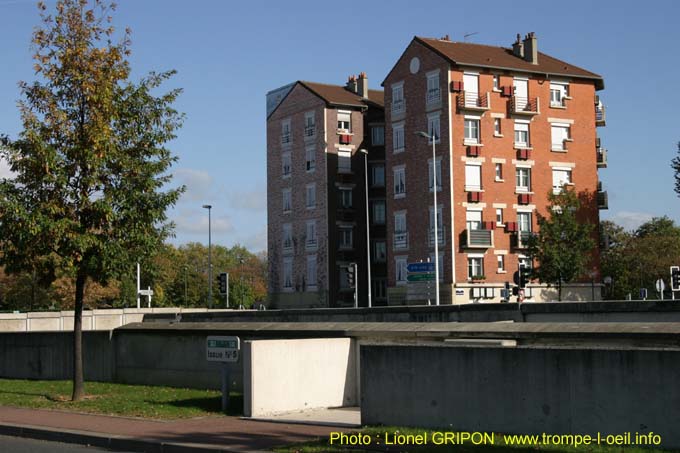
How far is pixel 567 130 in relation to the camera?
64375 millimetres

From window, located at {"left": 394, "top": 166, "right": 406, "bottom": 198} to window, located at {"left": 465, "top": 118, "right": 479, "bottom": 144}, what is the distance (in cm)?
541

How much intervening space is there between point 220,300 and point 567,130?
212 feet

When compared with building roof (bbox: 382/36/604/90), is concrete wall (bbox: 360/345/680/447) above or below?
below

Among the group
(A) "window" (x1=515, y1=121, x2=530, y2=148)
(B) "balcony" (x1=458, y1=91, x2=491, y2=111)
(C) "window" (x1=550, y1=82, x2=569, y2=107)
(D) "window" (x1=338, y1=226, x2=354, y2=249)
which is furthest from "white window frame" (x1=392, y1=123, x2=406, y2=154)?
(C) "window" (x1=550, y1=82, x2=569, y2=107)

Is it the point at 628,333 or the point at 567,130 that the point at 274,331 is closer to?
the point at 628,333

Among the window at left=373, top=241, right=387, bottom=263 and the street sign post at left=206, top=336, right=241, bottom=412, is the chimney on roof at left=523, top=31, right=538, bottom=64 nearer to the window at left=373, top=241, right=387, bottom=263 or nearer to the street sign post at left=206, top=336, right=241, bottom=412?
the window at left=373, top=241, right=387, bottom=263

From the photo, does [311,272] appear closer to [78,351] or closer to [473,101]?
[473,101]

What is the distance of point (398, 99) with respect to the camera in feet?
214

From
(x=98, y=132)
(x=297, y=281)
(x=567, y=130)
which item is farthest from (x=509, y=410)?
(x=297, y=281)

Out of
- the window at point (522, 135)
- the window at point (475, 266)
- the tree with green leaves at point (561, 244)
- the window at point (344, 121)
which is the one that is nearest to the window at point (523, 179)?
the window at point (522, 135)

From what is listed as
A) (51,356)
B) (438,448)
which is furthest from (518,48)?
(438,448)

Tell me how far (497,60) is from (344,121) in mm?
14253

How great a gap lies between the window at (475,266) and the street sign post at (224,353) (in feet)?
144

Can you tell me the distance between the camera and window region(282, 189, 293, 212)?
75.3 meters
